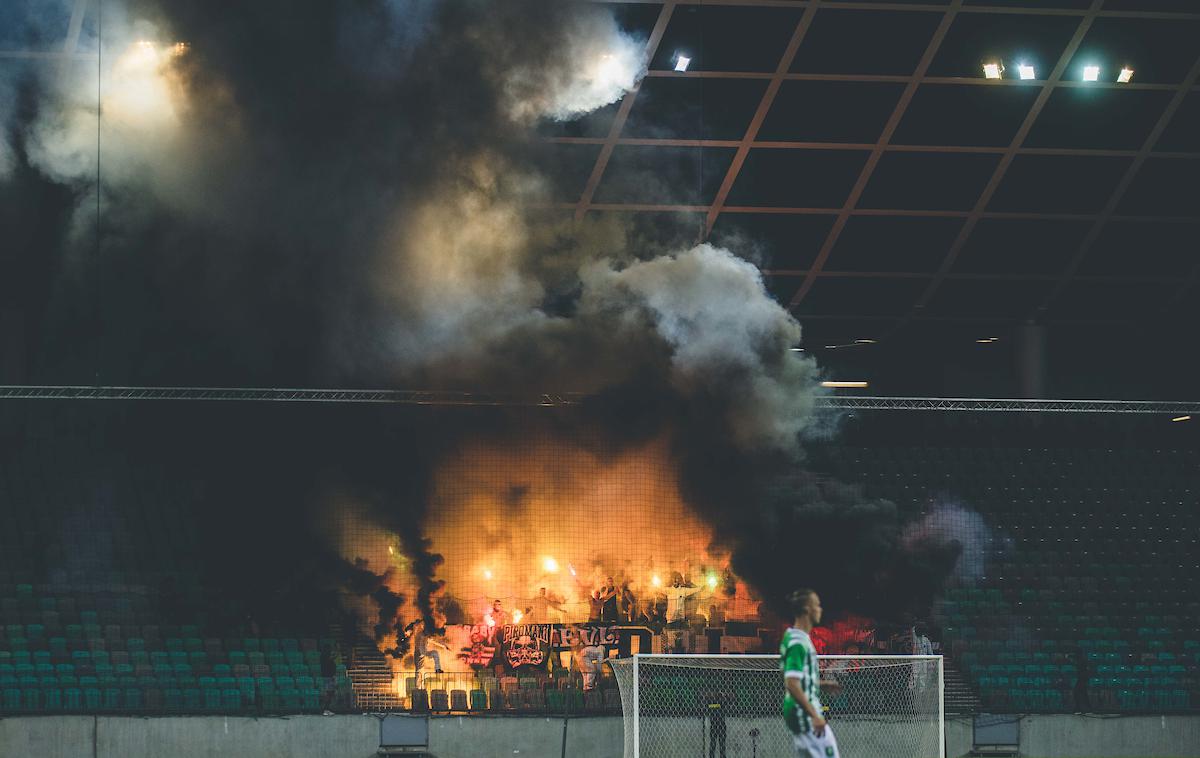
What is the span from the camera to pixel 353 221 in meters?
19.1

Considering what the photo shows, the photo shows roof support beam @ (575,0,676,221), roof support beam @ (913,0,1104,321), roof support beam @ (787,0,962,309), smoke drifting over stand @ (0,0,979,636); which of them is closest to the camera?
smoke drifting over stand @ (0,0,979,636)

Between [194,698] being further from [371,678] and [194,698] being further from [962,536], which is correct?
[962,536]

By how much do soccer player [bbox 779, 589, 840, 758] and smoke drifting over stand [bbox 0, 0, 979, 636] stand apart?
1060 centimetres

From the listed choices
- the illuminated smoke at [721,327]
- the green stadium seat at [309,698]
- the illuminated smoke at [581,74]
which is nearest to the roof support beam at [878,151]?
the illuminated smoke at [721,327]

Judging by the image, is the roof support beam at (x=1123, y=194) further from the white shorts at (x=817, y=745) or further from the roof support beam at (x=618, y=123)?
the white shorts at (x=817, y=745)

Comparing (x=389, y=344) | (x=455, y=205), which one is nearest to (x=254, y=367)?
Result: (x=389, y=344)

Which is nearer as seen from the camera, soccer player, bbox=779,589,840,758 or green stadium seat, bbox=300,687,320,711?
soccer player, bbox=779,589,840,758

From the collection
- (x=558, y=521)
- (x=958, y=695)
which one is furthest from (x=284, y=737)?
(x=958, y=695)

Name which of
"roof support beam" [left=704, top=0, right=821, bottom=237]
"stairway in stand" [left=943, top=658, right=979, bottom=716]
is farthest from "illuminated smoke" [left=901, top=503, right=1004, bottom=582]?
"roof support beam" [left=704, top=0, right=821, bottom=237]

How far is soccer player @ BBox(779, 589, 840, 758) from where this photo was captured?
9.07 metres

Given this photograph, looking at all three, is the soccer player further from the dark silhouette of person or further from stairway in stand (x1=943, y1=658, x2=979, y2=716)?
stairway in stand (x1=943, y1=658, x2=979, y2=716)

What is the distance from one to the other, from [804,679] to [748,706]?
6.93 meters

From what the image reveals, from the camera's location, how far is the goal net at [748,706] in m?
14.9

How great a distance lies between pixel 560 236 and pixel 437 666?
5.57 m
